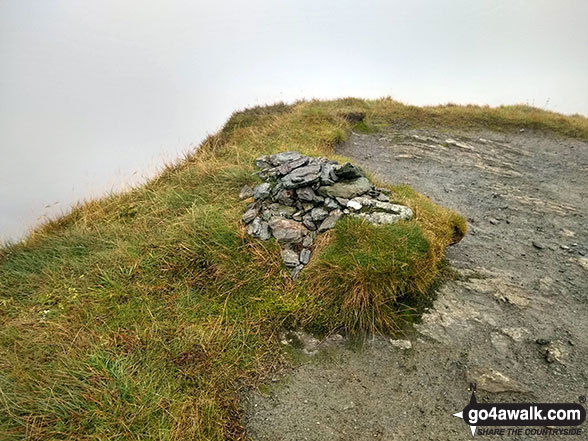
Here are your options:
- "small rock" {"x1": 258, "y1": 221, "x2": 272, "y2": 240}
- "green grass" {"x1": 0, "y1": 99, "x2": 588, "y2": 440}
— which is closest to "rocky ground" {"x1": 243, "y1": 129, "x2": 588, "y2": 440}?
"green grass" {"x1": 0, "y1": 99, "x2": 588, "y2": 440}

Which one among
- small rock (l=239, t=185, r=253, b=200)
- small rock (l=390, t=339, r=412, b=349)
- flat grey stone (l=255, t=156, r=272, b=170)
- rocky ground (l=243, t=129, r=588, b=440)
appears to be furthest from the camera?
flat grey stone (l=255, t=156, r=272, b=170)

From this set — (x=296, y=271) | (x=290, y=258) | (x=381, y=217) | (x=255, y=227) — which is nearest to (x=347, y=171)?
(x=381, y=217)

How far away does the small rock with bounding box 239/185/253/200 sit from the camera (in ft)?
26.7

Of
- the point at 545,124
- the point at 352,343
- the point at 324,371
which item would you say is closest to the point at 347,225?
the point at 352,343

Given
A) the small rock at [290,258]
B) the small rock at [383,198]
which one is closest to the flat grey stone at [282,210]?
the small rock at [290,258]

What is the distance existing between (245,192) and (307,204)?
70.3 inches

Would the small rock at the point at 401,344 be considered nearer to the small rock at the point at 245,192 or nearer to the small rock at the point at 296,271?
the small rock at the point at 296,271

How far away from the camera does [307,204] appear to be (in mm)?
7234

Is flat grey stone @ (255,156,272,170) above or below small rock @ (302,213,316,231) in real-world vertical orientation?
above

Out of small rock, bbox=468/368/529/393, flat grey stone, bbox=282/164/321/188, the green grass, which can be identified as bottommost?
small rock, bbox=468/368/529/393

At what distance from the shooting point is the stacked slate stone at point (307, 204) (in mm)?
6605

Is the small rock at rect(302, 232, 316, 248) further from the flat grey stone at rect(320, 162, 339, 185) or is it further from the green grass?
the flat grey stone at rect(320, 162, 339, 185)

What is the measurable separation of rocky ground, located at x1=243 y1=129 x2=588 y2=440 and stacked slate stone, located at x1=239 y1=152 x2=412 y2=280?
171 centimetres

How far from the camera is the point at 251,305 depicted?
5867 mm
